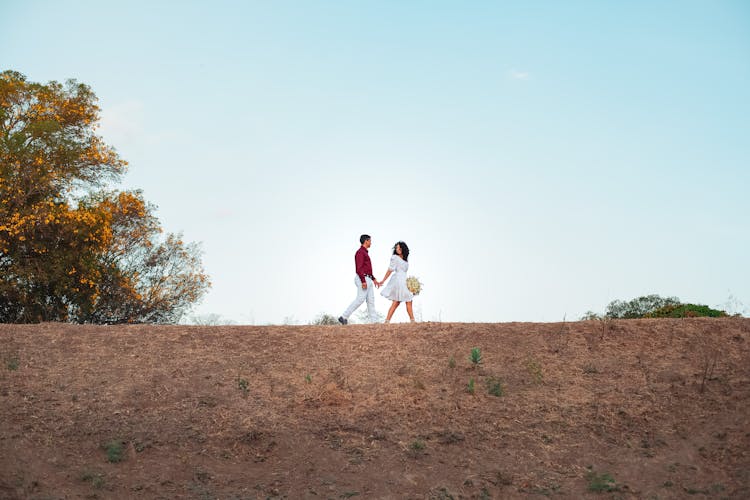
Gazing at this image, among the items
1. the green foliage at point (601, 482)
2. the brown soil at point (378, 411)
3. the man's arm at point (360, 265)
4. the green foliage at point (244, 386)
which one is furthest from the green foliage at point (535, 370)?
the green foliage at point (244, 386)

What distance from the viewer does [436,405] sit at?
→ 12289 mm

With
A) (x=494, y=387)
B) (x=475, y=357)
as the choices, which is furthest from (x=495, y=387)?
(x=475, y=357)

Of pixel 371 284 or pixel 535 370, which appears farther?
pixel 371 284

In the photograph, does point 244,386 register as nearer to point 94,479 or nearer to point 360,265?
point 94,479

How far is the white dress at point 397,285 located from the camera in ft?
54.5

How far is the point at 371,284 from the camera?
54.8ft

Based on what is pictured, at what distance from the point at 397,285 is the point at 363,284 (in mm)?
813

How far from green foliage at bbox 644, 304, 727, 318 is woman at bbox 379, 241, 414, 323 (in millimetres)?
6962

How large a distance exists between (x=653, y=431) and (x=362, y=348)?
578 cm

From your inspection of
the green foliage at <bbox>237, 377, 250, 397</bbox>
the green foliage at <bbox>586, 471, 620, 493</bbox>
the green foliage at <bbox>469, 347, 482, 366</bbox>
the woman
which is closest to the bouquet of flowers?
the woman

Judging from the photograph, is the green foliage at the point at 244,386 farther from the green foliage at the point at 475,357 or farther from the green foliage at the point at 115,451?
the green foliage at the point at 475,357

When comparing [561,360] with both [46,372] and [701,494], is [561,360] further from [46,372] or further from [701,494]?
[46,372]

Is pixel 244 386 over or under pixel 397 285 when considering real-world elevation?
under

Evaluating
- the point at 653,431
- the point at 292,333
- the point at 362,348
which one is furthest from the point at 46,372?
the point at 653,431
